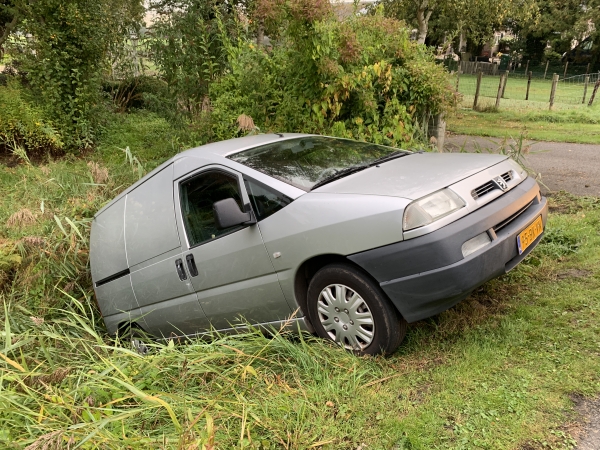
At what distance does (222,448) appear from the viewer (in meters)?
2.14

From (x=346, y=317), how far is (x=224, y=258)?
0.98 metres

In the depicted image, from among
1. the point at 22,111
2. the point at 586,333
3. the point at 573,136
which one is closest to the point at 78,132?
the point at 22,111

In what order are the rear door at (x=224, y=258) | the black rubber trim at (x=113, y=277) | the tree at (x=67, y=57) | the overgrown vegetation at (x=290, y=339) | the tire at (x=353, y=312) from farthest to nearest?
the tree at (x=67, y=57) < the black rubber trim at (x=113, y=277) < the rear door at (x=224, y=258) < the tire at (x=353, y=312) < the overgrown vegetation at (x=290, y=339)

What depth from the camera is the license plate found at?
9.68 feet

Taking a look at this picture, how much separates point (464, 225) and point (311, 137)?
1.92m

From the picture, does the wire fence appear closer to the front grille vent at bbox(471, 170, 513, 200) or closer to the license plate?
the license plate

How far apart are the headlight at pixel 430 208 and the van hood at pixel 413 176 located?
0.15 ft

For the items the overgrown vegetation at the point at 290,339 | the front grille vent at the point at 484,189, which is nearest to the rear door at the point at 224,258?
the overgrown vegetation at the point at 290,339

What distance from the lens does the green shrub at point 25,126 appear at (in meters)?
9.61

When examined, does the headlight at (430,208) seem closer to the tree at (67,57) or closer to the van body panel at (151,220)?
the van body panel at (151,220)

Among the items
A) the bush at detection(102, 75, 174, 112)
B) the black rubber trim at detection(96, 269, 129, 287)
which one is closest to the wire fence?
the bush at detection(102, 75, 174, 112)

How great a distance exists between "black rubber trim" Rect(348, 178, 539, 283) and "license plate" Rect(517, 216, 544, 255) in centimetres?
26

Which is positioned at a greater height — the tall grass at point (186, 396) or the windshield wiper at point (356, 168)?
the windshield wiper at point (356, 168)

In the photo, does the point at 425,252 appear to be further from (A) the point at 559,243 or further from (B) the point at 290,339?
(A) the point at 559,243
